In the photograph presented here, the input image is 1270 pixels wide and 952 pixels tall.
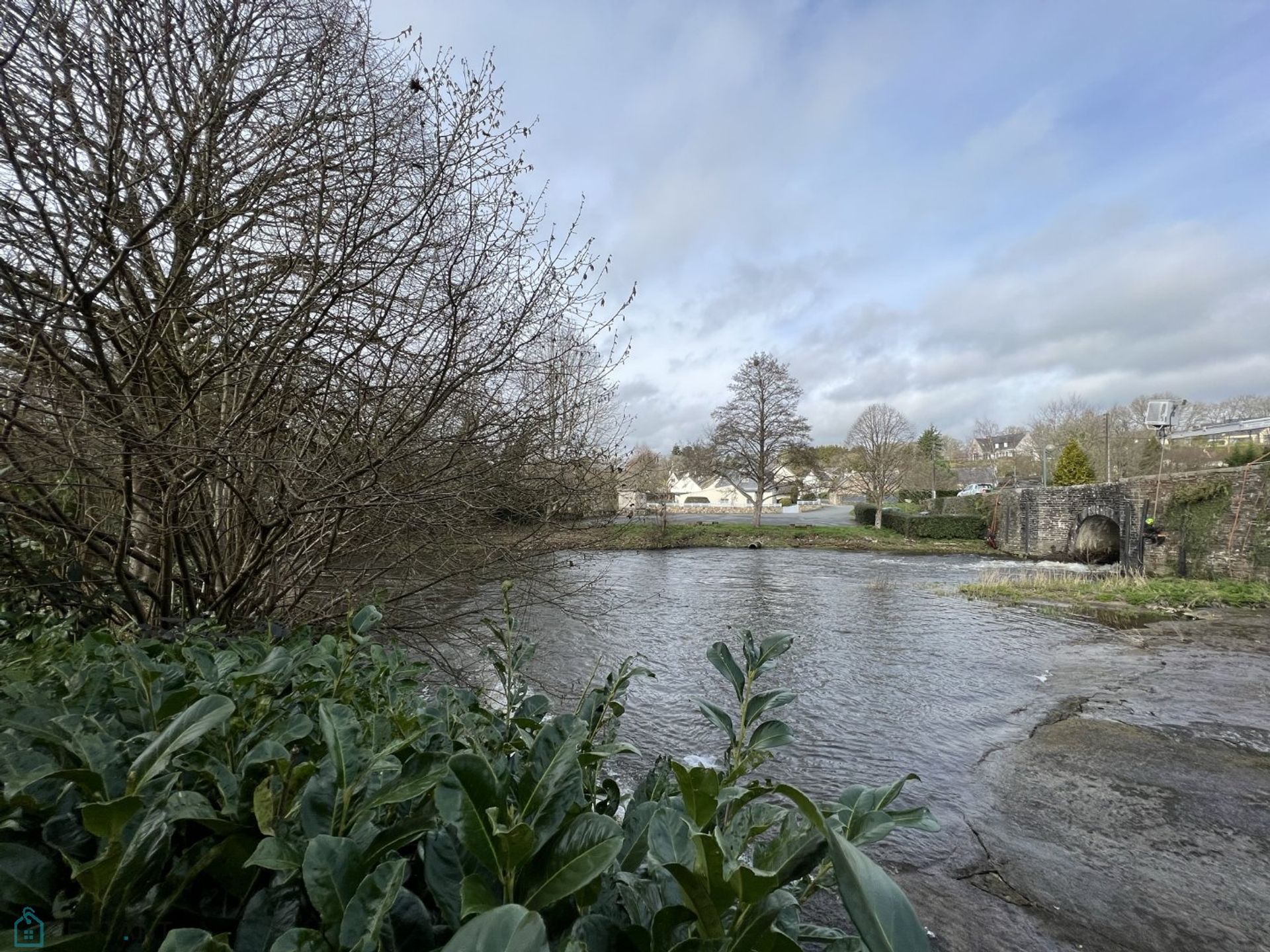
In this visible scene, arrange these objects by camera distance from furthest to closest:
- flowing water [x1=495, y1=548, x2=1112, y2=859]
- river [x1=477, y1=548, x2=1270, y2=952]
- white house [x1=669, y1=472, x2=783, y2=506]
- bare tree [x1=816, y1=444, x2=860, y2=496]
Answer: white house [x1=669, y1=472, x2=783, y2=506]
bare tree [x1=816, y1=444, x2=860, y2=496]
flowing water [x1=495, y1=548, x2=1112, y2=859]
river [x1=477, y1=548, x2=1270, y2=952]

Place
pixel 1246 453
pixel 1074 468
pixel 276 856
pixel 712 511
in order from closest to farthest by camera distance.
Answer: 1. pixel 276 856
2. pixel 1246 453
3. pixel 1074 468
4. pixel 712 511

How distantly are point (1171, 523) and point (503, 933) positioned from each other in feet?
66.9

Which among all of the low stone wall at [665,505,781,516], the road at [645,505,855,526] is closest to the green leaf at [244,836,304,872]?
the road at [645,505,855,526]

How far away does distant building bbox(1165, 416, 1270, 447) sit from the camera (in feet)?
108

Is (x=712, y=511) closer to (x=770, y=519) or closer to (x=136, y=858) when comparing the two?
(x=770, y=519)

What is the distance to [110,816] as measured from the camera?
1.87ft

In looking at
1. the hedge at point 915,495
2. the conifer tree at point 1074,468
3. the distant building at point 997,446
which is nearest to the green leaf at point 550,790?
the conifer tree at point 1074,468

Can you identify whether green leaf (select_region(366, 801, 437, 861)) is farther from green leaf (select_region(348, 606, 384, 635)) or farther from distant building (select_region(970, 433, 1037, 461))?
distant building (select_region(970, 433, 1037, 461))

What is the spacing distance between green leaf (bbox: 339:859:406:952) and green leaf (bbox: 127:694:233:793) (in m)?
0.28

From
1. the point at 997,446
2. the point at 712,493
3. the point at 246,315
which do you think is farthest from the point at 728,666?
the point at 997,446

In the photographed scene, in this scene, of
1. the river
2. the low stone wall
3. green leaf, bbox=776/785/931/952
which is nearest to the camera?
green leaf, bbox=776/785/931/952

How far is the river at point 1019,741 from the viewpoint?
332 cm

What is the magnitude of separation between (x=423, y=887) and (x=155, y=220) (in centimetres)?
234

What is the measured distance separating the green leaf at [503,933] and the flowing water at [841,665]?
1.02 m
